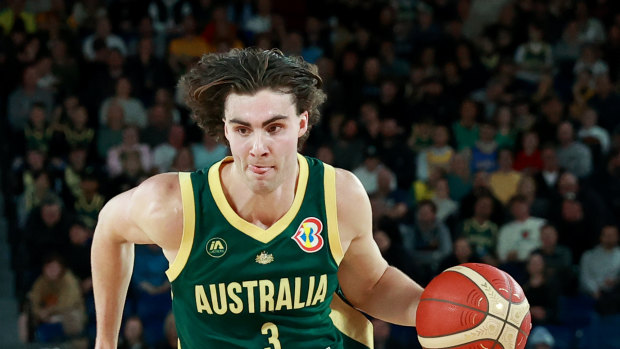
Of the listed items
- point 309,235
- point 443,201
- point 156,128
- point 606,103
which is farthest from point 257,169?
point 606,103

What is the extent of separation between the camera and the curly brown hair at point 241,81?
3.02m

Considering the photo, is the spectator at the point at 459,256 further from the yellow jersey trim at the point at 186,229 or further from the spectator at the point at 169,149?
Result: the yellow jersey trim at the point at 186,229

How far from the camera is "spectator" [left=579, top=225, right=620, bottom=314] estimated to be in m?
7.77

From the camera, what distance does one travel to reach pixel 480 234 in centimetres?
802

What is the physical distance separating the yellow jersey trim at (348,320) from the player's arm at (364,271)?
7 cm

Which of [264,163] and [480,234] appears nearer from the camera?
[264,163]

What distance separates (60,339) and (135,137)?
2.41 metres

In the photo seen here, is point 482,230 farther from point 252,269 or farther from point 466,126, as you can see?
point 252,269

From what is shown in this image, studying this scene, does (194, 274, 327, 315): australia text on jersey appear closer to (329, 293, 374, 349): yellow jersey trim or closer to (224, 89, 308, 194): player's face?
(224, 89, 308, 194): player's face

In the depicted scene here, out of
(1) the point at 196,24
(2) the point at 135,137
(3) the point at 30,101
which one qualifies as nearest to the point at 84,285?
(2) the point at 135,137

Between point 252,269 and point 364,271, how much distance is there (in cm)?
60

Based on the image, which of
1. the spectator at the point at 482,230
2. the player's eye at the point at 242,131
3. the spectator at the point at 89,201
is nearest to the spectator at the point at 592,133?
the spectator at the point at 482,230

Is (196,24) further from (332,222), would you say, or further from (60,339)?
(332,222)

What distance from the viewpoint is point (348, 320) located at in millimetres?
3754
